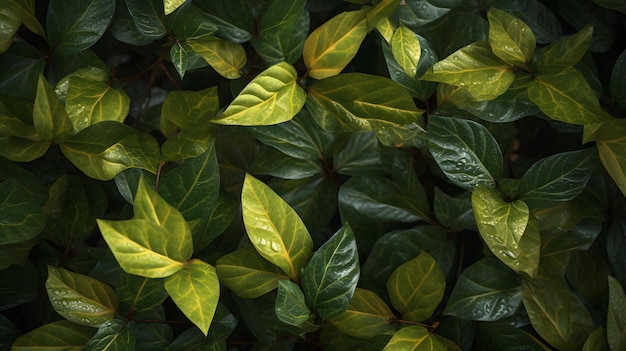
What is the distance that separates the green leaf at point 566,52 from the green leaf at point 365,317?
0.43 meters

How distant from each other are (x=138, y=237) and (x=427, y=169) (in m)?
0.58

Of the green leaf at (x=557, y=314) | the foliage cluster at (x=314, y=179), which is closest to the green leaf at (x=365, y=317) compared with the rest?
the foliage cluster at (x=314, y=179)

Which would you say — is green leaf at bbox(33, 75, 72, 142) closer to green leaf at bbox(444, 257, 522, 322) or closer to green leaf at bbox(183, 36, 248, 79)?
green leaf at bbox(183, 36, 248, 79)

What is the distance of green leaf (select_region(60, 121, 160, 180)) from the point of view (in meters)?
0.93

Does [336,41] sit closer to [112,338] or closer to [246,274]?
[246,274]

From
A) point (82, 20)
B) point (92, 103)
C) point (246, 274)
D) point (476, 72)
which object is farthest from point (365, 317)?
point (82, 20)

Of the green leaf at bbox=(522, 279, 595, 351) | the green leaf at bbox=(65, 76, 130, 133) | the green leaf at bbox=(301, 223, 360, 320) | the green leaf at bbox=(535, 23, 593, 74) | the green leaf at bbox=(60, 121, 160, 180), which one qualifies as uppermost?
the green leaf at bbox=(535, 23, 593, 74)

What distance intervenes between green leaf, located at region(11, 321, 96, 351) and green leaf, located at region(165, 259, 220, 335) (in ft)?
0.67

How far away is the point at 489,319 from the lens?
1.02 meters

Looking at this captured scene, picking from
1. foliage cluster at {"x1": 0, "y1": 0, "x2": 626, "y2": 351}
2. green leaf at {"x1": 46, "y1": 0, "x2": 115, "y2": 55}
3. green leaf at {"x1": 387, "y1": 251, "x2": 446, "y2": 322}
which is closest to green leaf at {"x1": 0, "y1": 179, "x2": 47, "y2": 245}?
foliage cluster at {"x1": 0, "y1": 0, "x2": 626, "y2": 351}

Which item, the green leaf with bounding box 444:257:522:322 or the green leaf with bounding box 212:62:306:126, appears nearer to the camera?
the green leaf with bounding box 212:62:306:126

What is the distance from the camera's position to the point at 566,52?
95 centimetres

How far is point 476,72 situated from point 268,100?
0.31 meters

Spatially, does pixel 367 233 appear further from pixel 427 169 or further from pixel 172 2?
pixel 172 2
